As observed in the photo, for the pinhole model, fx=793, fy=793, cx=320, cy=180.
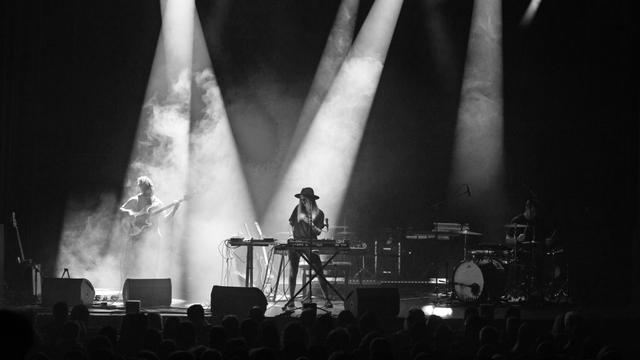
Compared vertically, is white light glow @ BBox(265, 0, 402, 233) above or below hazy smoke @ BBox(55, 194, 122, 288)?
above

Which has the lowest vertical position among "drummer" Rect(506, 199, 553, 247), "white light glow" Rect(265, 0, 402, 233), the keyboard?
the keyboard

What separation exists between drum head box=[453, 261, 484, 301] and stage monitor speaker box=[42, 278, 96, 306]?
Result: 16.7 ft

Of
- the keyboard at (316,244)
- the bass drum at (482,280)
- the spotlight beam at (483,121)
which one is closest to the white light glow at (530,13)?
the spotlight beam at (483,121)

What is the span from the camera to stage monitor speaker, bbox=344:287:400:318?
8062 mm

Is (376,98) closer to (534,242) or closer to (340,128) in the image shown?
(340,128)

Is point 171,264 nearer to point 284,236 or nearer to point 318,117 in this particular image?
point 284,236

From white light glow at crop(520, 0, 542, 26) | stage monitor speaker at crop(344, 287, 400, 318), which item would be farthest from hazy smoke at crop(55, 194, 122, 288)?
white light glow at crop(520, 0, 542, 26)

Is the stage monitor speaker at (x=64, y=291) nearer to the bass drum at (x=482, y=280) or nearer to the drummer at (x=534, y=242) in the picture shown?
the bass drum at (x=482, y=280)

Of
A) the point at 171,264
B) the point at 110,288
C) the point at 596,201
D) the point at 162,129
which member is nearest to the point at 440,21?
the point at 596,201

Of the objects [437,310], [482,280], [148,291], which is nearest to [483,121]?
[482,280]

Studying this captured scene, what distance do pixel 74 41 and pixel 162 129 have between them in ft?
7.38

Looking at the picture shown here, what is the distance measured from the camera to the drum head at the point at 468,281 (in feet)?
35.4

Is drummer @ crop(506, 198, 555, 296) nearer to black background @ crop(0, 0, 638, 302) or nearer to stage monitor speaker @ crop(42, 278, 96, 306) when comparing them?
black background @ crop(0, 0, 638, 302)

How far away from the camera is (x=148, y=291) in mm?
10062
